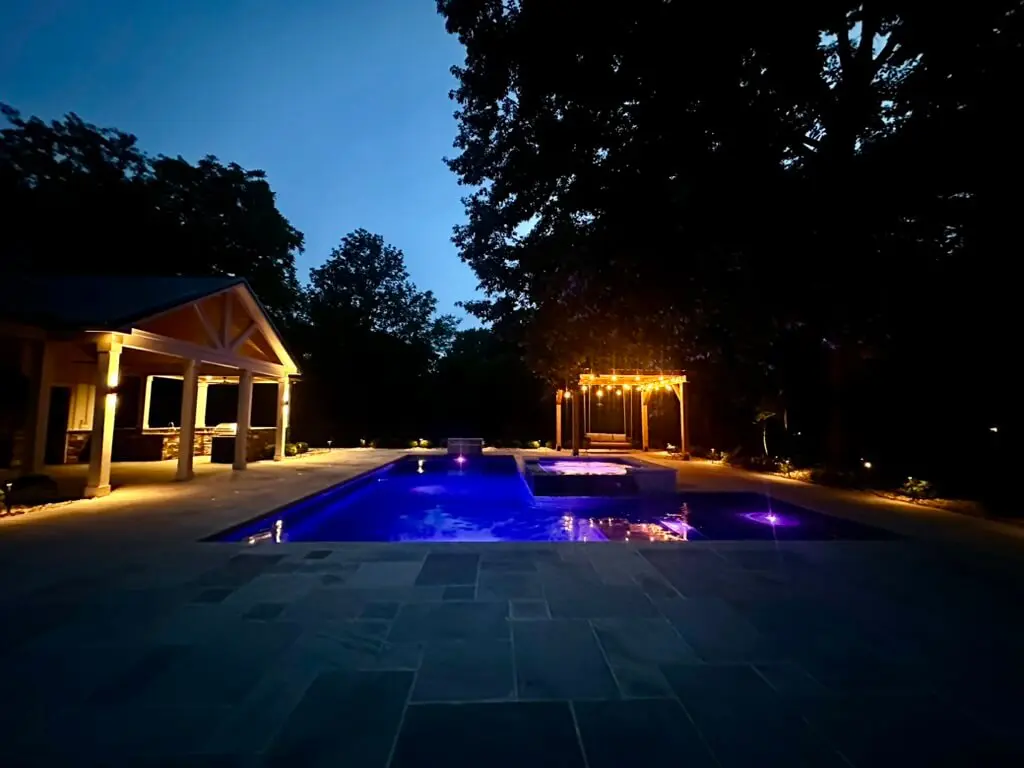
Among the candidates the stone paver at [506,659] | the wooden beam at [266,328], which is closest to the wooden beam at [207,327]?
the wooden beam at [266,328]

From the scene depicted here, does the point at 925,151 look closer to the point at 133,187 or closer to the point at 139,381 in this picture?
the point at 139,381

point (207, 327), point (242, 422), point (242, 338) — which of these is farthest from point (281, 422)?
point (207, 327)

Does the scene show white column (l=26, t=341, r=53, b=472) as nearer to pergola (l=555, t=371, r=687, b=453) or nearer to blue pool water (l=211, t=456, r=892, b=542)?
blue pool water (l=211, t=456, r=892, b=542)

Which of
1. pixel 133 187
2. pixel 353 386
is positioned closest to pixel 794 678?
pixel 353 386

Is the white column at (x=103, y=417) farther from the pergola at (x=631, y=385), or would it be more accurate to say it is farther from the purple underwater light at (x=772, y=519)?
the pergola at (x=631, y=385)

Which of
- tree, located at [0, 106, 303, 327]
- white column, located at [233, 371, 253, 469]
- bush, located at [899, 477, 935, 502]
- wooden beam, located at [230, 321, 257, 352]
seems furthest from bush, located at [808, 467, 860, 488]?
tree, located at [0, 106, 303, 327]

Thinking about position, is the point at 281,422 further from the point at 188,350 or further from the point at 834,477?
the point at 834,477

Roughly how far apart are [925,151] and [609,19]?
4287mm

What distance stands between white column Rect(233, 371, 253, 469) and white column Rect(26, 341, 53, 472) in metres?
3.71

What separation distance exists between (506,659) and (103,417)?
880 centimetres

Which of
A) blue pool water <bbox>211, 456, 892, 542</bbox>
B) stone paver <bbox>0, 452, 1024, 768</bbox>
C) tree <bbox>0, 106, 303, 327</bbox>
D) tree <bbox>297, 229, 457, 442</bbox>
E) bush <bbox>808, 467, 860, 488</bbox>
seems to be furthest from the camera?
tree <bbox>297, 229, 457, 442</bbox>

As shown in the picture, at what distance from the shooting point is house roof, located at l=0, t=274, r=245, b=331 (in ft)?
25.9

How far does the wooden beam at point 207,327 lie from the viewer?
10489 millimetres

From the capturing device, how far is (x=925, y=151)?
611 cm
